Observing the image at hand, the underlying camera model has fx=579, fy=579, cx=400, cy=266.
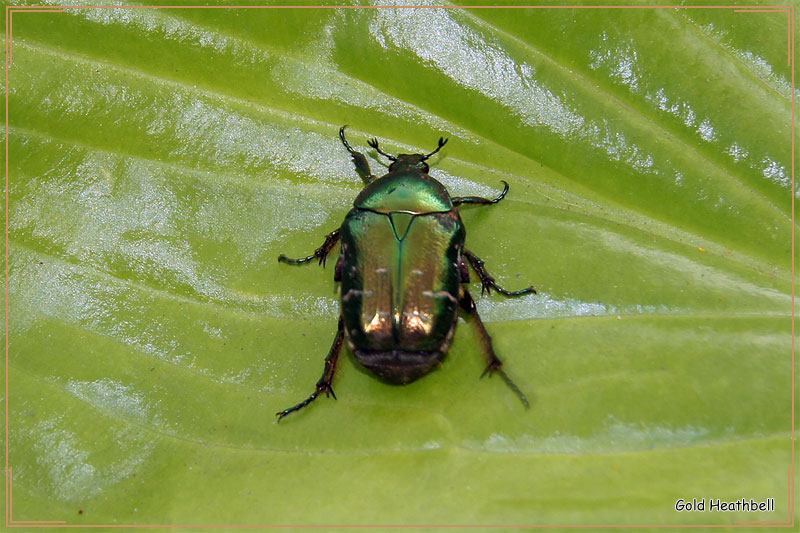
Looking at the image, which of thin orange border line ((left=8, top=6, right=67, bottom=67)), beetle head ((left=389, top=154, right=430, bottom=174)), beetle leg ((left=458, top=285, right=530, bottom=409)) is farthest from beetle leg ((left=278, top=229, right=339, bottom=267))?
thin orange border line ((left=8, top=6, right=67, bottom=67))

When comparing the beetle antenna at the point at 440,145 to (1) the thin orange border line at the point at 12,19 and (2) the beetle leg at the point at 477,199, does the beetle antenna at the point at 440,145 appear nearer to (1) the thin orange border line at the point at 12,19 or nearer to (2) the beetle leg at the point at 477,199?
(2) the beetle leg at the point at 477,199

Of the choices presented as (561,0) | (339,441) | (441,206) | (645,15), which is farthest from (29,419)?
(645,15)

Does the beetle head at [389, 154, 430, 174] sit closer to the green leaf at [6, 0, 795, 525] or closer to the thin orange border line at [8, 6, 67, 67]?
the green leaf at [6, 0, 795, 525]

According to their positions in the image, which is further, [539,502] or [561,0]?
[561,0]

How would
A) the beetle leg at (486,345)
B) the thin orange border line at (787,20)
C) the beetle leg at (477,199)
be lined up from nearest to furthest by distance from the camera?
1. the beetle leg at (486,345)
2. the thin orange border line at (787,20)
3. the beetle leg at (477,199)

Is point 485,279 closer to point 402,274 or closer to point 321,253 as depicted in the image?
point 402,274

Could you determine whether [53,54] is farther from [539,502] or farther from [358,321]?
[539,502]

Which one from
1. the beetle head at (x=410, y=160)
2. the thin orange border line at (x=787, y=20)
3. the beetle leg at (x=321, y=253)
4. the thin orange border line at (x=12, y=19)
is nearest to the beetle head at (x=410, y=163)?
the beetle head at (x=410, y=160)
